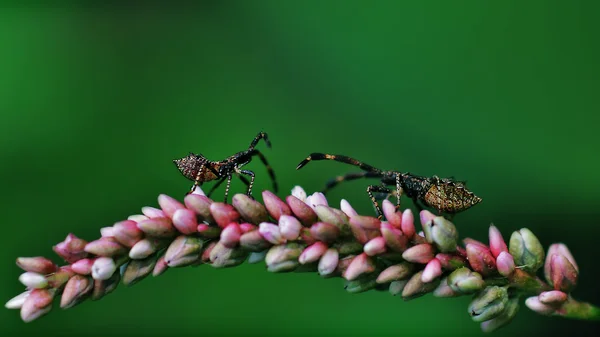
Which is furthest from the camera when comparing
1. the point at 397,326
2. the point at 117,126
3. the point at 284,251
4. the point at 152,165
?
the point at 117,126

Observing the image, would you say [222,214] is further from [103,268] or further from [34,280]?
[34,280]

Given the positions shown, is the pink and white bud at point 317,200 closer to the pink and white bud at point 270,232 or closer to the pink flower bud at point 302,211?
the pink flower bud at point 302,211

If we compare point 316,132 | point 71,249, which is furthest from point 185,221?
point 316,132

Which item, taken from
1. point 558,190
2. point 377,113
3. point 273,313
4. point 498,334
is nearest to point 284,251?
point 273,313

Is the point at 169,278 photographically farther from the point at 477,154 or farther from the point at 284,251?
the point at 477,154

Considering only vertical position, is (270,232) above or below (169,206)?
below

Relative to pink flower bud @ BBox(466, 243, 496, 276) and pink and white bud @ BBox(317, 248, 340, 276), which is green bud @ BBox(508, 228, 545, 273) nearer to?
pink flower bud @ BBox(466, 243, 496, 276)

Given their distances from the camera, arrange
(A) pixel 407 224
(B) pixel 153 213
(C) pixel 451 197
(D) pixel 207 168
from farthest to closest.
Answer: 1. (D) pixel 207 168
2. (C) pixel 451 197
3. (B) pixel 153 213
4. (A) pixel 407 224
